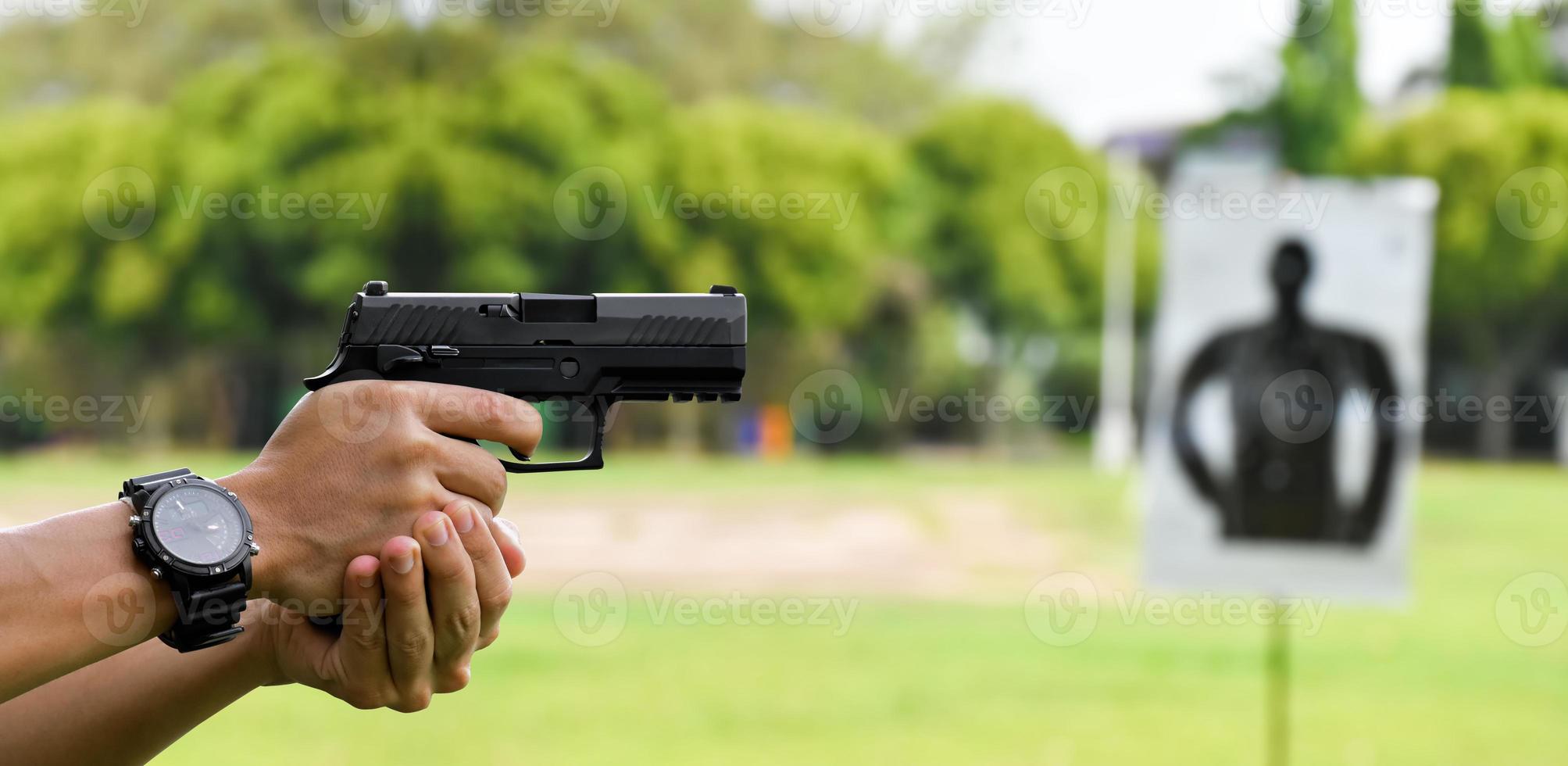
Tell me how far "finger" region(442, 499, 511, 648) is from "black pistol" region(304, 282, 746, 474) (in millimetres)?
215

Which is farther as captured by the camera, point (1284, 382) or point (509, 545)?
point (1284, 382)

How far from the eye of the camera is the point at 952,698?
442 inches

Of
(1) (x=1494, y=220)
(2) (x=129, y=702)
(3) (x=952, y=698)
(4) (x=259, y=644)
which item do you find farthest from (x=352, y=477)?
(1) (x=1494, y=220)

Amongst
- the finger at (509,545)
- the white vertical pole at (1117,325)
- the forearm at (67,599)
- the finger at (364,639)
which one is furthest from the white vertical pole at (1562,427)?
the forearm at (67,599)

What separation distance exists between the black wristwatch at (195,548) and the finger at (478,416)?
0.34 m

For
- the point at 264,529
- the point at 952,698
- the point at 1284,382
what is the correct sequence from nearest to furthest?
1. the point at 264,529
2. the point at 1284,382
3. the point at 952,698

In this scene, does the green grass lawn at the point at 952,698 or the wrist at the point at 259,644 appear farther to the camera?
the green grass lawn at the point at 952,698

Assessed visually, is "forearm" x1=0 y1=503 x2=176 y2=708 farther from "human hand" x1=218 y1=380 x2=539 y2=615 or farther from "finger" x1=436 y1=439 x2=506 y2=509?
"finger" x1=436 y1=439 x2=506 y2=509

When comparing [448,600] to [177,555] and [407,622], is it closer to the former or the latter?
[407,622]

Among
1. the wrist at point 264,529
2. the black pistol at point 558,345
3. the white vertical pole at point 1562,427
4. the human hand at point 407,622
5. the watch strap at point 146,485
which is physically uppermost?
the black pistol at point 558,345

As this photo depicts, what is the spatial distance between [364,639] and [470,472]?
0.30 m

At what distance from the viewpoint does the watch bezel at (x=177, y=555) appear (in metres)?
1.75

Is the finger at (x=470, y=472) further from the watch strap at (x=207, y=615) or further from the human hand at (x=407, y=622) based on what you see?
the watch strap at (x=207, y=615)

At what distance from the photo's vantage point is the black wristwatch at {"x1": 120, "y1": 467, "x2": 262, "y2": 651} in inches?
69.1
